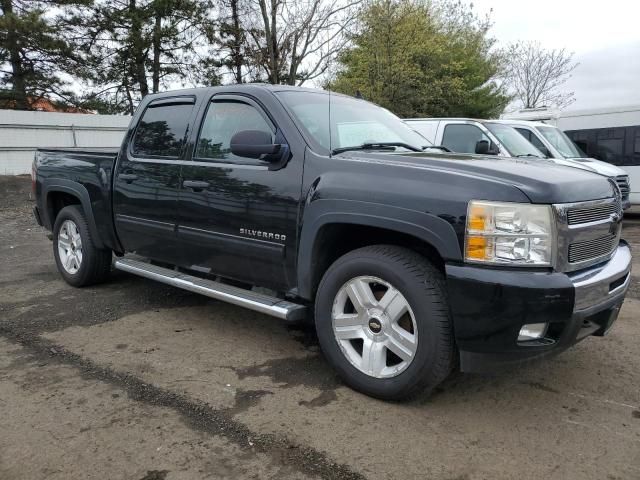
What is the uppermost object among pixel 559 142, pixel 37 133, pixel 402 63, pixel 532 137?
pixel 402 63

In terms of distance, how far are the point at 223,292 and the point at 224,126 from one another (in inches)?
50.2

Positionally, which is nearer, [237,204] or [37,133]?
[237,204]

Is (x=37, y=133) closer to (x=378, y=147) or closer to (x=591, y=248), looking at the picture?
(x=378, y=147)

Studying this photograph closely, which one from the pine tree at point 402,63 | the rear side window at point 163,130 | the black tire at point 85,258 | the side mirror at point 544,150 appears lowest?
the black tire at point 85,258

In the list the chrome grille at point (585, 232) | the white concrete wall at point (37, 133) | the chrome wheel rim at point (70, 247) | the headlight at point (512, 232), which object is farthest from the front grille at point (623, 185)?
the white concrete wall at point (37, 133)

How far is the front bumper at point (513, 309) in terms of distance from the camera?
8.72 ft

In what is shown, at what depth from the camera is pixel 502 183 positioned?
275 centimetres

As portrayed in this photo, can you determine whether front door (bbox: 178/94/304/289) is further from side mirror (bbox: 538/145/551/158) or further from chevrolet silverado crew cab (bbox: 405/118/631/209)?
side mirror (bbox: 538/145/551/158)

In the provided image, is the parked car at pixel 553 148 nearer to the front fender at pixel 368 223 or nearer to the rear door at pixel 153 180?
the rear door at pixel 153 180

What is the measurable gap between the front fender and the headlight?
141 millimetres

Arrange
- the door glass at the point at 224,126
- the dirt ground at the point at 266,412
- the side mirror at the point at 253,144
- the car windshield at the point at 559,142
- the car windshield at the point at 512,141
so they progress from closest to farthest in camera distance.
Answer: the dirt ground at the point at 266,412 → the side mirror at the point at 253,144 → the door glass at the point at 224,126 → the car windshield at the point at 512,141 → the car windshield at the point at 559,142

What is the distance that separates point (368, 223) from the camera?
310cm

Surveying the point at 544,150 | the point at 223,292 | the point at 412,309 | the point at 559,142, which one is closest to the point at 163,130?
the point at 223,292

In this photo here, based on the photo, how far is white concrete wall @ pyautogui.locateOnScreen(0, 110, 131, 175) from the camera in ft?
54.1
